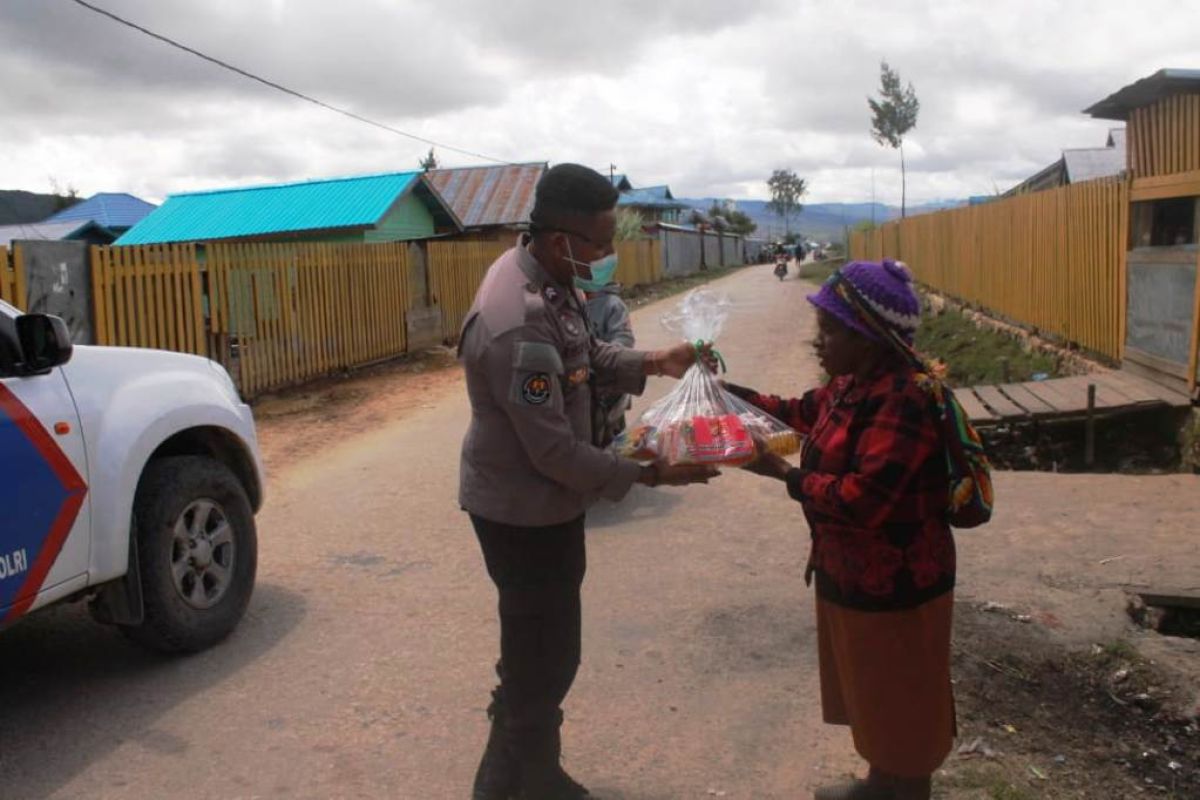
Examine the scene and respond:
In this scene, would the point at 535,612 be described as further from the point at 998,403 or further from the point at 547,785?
the point at 998,403

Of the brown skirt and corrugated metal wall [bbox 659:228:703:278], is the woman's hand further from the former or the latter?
corrugated metal wall [bbox 659:228:703:278]

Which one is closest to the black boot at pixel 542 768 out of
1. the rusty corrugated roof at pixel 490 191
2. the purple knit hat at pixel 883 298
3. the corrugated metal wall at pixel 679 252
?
the purple knit hat at pixel 883 298

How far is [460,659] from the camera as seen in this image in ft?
13.0

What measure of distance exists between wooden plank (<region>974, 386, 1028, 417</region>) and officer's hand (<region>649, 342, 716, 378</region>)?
202 inches

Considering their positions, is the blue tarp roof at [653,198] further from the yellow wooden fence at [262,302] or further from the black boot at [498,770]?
the black boot at [498,770]

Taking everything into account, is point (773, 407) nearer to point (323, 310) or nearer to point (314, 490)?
point (314, 490)

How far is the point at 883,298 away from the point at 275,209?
21.1 m

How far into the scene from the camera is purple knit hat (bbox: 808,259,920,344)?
7.57 ft

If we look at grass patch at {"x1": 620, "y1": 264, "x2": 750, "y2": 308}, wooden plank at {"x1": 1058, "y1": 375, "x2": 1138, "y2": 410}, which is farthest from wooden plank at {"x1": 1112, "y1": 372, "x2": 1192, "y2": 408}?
grass patch at {"x1": 620, "y1": 264, "x2": 750, "y2": 308}

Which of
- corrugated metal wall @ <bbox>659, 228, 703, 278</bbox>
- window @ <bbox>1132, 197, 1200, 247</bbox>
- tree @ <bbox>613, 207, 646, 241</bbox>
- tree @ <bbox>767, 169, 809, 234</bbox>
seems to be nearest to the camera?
window @ <bbox>1132, 197, 1200, 247</bbox>

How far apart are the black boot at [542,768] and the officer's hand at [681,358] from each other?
111 cm

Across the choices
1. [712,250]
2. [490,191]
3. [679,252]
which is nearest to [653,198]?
[712,250]

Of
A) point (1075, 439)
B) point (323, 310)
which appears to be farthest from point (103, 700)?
point (323, 310)

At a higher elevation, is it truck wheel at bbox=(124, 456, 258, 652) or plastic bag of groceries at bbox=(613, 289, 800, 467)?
plastic bag of groceries at bbox=(613, 289, 800, 467)
